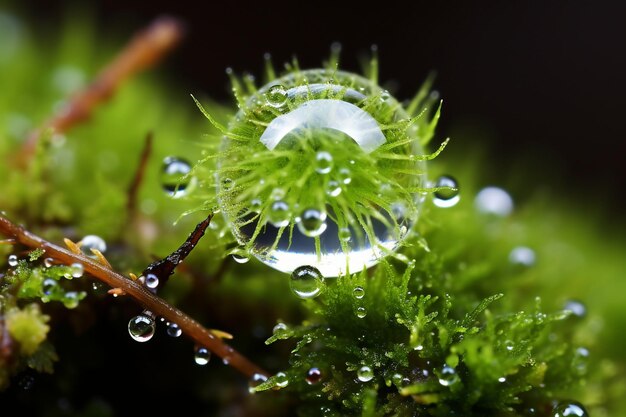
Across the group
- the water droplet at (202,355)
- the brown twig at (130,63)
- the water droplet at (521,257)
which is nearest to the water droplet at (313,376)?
the water droplet at (202,355)

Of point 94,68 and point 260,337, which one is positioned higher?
point 94,68

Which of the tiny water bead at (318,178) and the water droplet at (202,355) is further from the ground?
the tiny water bead at (318,178)

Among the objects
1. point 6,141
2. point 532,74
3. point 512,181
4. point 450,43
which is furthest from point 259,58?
point 6,141

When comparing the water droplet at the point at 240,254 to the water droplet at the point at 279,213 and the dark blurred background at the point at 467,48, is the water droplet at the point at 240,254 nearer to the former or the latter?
the water droplet at the point at 279,213

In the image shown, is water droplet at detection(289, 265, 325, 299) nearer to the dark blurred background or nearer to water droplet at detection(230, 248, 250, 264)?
water droplet at detection(230, 248, 250, 264)

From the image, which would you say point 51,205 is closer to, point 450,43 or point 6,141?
point 6,141

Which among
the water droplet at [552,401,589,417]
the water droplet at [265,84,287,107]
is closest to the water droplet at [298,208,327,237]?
the water droplet at [265,84,287,107]
